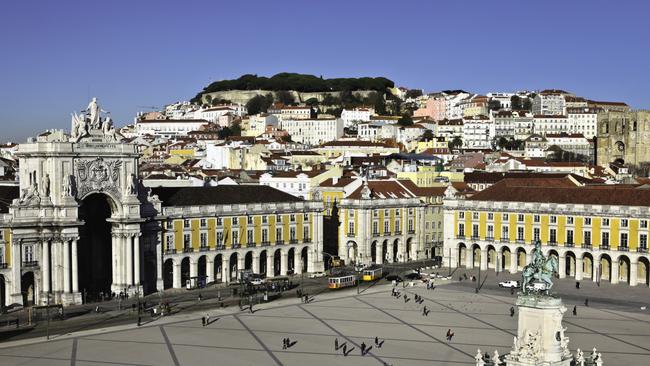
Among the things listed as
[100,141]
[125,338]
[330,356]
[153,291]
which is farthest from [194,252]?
[330,356]

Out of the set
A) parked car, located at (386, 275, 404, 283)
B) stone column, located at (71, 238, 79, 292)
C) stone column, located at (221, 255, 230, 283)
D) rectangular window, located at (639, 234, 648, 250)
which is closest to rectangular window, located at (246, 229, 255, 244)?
stone column, located at (221, 255, 230, 283)

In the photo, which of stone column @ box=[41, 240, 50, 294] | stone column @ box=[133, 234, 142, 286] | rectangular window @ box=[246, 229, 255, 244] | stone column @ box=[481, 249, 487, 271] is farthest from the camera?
stone column @ box=[481, 249, 487, 271]

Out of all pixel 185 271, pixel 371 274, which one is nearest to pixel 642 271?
pixel 371 274

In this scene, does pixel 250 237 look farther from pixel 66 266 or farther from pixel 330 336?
pixel 330 336

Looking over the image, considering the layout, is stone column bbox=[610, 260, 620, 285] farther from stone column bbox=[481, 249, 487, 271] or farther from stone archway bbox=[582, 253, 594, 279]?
stone column bbox=[481, 249, 487, 271]

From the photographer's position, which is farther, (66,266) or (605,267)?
(605,267)

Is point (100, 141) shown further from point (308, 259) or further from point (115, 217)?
point (308, 259)

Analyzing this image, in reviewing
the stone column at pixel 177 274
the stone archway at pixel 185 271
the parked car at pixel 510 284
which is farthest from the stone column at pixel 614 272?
the stone column at pixel 177 274
